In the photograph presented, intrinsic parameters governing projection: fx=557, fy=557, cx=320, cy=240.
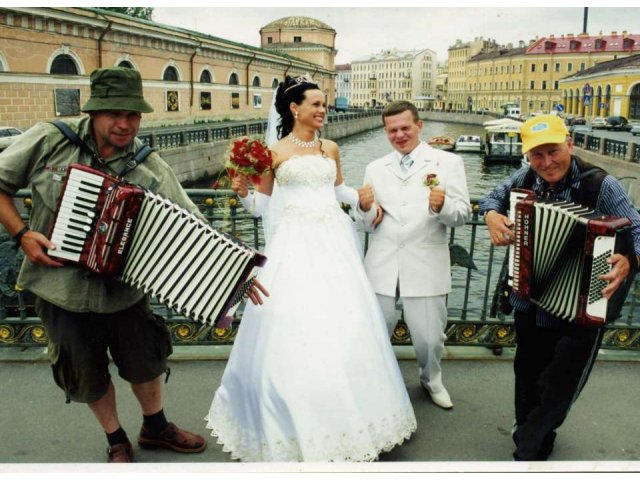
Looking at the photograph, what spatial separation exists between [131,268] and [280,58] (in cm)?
4234

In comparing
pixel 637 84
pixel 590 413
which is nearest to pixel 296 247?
pixel 590 413

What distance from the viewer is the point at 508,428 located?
10.8 feet

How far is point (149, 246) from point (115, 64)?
23.9 metres

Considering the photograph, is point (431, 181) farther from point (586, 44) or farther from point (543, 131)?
point (586, 44)

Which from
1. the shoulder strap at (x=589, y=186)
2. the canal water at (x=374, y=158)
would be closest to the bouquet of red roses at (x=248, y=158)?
the shoulder strap at (x=589, y=186)

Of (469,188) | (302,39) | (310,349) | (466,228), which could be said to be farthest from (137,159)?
(302,39)

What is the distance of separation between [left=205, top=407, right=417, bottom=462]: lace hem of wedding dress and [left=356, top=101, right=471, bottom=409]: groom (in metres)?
0.65

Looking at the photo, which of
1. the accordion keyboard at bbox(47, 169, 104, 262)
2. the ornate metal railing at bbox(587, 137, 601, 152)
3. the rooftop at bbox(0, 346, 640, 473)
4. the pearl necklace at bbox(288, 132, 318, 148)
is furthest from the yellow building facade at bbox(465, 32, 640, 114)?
the accordion keyboard at bbox(47, 169, 104, 262)

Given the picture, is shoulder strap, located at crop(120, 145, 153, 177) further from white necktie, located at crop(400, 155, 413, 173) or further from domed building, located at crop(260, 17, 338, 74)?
domed building, located at crop(260, 17, 338, 74)

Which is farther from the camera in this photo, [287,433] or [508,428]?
[508,428]

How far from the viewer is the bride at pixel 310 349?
2.70m

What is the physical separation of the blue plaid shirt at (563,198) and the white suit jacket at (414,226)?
345 mm

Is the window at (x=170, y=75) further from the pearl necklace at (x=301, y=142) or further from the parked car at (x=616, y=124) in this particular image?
the parked car at (x=616, y=124)

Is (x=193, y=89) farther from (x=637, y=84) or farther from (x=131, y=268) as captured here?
(x=637, y=84)
